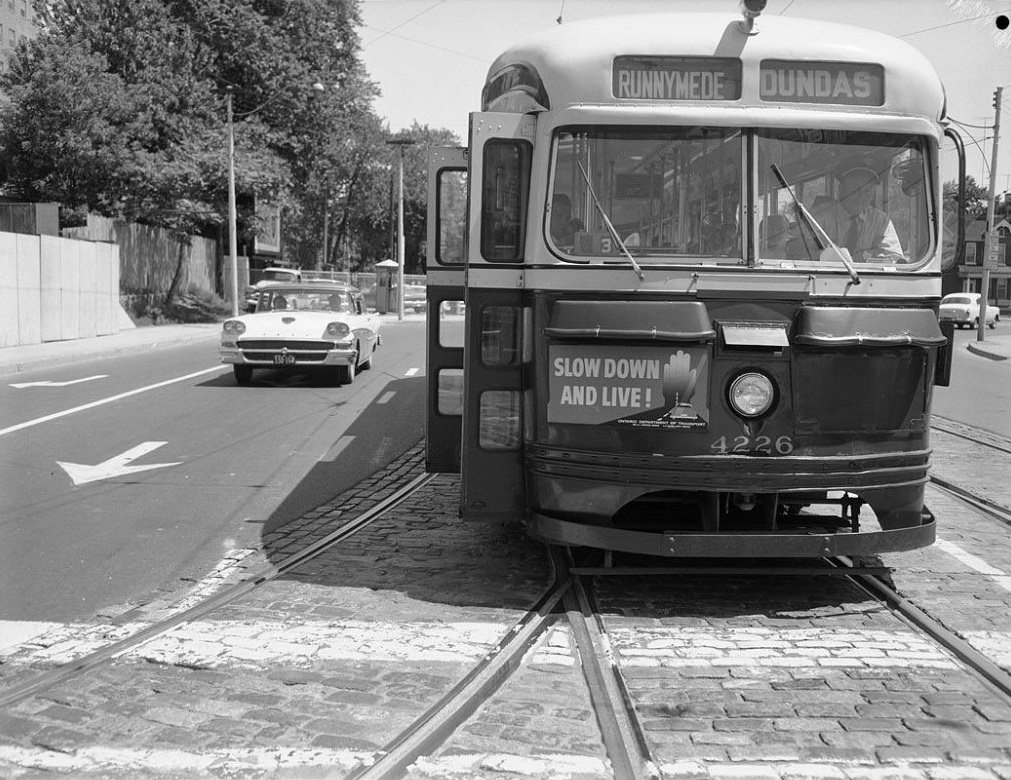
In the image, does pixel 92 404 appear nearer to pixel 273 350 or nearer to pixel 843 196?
pixel 273 350

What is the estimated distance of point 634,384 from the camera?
5.15 meters

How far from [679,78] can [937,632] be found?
2998 millimetres

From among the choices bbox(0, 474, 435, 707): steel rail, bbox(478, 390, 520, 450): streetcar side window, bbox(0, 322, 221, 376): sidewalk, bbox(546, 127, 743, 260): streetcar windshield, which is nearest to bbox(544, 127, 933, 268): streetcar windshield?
bbox(546, 127, 743, 260): streetcar windshield

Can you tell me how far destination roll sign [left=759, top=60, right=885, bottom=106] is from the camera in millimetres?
5285

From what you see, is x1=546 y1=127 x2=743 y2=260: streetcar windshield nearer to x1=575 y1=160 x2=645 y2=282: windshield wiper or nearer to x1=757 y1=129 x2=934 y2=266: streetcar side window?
x1=575 y1=160 x2=645 y2=282: windshield wiper

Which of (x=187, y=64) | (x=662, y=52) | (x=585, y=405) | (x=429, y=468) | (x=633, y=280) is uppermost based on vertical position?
(x=187, y=64)

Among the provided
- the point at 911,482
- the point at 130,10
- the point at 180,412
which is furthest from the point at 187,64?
the point at 911,482

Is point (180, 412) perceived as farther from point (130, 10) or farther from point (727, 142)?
point (130, 10)

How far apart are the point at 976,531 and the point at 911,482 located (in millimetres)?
2227

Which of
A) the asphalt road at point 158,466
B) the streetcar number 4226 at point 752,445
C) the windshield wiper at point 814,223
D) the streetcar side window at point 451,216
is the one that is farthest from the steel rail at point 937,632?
the asphalt road at point 158,466

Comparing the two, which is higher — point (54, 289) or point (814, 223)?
point (814, 223)

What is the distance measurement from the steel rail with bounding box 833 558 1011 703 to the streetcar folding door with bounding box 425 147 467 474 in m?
2.53

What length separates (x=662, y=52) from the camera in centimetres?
525

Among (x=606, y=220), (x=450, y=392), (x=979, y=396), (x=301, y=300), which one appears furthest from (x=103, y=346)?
(x=606, y=220)
